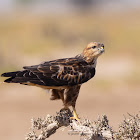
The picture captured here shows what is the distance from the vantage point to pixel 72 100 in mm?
6410

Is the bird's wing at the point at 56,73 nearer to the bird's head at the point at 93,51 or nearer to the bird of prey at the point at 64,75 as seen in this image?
the bird of prey at the point at 64,75

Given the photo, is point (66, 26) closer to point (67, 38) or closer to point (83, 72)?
point (67, 38)

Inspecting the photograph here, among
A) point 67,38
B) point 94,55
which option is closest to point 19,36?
point 67,38

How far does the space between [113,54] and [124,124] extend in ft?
72.7

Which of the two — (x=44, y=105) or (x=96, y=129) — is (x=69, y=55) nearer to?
(x=44, y=105)

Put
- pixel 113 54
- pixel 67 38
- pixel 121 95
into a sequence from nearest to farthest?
pixel 121 95
pixel 113 54
pixel 67 38

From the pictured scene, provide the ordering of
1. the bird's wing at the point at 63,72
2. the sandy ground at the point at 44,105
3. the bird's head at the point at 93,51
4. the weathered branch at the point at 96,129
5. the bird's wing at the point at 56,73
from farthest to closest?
the sandy ground at the point at 44,105 < the bird's head at the point at 93,51 < the bird's wing at the point at 63,72 < the bird's wing at the point at 56,73 < the weathered branch at the point at 96,129

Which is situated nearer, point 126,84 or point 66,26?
point 126,84

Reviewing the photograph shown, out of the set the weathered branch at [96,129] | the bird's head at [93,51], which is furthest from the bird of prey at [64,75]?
the weathered branch at [96,129]

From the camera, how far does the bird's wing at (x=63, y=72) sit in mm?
6251

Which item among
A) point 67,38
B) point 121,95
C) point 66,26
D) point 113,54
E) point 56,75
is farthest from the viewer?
point 66,26

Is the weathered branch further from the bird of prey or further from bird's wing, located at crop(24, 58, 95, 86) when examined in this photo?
bird's wing, located at crop(24, 58, 95, 86)

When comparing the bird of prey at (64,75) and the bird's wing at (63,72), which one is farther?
the bird's wing at (63,72)

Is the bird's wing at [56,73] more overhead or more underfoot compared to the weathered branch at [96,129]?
more overhead
